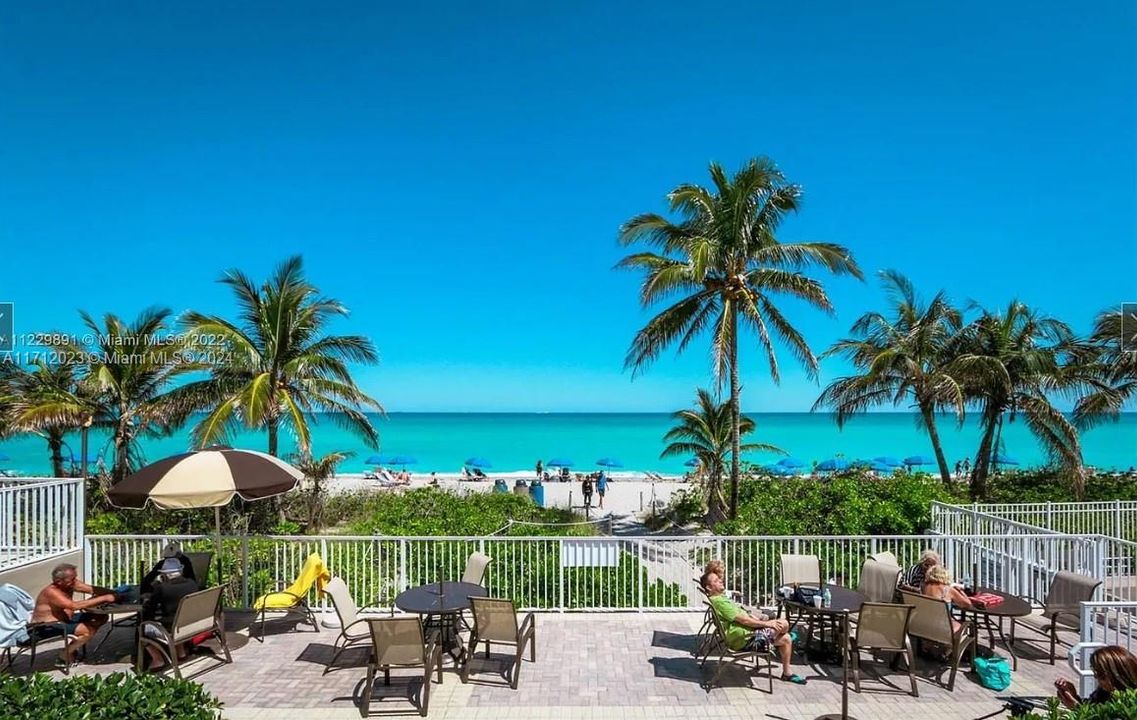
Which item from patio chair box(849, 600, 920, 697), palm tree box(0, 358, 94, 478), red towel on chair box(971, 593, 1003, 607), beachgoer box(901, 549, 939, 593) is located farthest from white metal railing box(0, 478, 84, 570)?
red towel on chair box(971, 593, 1003, 607)

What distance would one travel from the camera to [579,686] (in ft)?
21.6

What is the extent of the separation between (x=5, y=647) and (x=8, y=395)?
46.8 feet

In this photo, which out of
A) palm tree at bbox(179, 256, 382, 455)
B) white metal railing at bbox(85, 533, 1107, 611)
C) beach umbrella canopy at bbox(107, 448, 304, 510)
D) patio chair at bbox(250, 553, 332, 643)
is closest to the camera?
beach umbrella canopy at bbox(107, 448, 304, 510)

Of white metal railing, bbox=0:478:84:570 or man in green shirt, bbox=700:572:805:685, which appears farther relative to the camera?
white metal railing, bbox=0:478:84:570

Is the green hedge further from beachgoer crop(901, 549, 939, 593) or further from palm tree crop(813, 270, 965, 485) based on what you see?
palm tree crop(813, 270, 965, 485)

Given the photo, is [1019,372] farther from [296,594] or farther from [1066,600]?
[296,594]

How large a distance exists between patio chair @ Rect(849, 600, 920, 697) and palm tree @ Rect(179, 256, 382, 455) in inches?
510

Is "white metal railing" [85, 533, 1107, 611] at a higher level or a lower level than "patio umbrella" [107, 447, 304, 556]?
lower

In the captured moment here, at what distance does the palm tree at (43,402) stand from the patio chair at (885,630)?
1814 centimetres

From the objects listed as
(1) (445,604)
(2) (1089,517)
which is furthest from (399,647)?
(2) (1089,517)

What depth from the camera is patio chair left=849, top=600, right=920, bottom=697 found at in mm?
6344

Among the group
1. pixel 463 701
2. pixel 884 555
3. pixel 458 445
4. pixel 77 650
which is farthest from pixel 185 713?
pixel 458 445

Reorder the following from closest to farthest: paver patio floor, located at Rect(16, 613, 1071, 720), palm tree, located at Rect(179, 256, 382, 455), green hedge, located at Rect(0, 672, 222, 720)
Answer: green hedge, located at Rect(0, 672, 222, 720)
paver patio floor, located at Rect(16, 613, 1071, 720)
palm tree, located at Rect(179, 256, 382, 455)

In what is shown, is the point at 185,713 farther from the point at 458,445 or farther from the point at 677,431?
the point at 458,445
